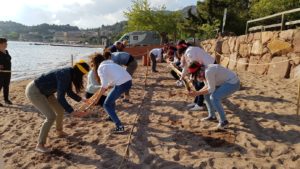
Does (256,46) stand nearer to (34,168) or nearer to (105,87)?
(105,87)

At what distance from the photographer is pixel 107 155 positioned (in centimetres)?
521

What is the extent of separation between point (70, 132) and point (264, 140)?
11.3 feet

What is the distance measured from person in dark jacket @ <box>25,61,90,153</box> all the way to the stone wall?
19.2 ft

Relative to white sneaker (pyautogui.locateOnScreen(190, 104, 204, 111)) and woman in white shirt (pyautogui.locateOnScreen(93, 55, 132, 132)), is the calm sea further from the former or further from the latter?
woman in white shirt (pyautogui.locateOnScreen(93, 55, 132, 132))

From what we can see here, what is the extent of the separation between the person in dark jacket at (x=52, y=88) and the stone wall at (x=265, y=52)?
19.2 feet

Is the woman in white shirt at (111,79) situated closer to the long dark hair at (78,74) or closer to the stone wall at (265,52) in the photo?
the long dark hair at (78,74)

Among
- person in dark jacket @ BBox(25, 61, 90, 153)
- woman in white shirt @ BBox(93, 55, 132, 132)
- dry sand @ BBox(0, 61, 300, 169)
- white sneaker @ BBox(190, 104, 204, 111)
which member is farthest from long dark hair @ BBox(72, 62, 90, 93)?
white sneaker @ BBox(190, 104, 204, 111)

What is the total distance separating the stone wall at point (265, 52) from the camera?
10.5 meters

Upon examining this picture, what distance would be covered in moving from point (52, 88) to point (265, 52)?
9072 millimetres

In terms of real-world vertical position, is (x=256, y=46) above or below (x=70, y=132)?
above

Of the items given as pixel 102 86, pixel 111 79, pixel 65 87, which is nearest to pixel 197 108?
pixel 111 79

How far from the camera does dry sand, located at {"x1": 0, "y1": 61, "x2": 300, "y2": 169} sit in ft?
16.0

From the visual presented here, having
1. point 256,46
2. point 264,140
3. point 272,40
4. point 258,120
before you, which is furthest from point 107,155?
point 256,46

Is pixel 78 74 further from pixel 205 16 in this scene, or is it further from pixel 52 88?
pixel 205 16
